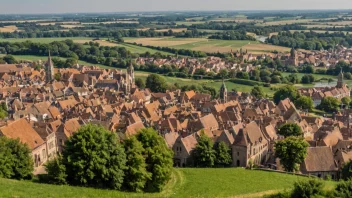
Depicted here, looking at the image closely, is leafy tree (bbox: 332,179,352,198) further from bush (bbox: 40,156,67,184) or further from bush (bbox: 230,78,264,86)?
bush (bbox: 230,78,264,86)

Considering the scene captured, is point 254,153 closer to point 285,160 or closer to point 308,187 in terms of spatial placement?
point 285,160

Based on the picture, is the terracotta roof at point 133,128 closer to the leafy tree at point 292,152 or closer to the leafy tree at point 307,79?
the leafy tree at point 292,152

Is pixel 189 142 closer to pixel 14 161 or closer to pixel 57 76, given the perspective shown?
pixel 14 161

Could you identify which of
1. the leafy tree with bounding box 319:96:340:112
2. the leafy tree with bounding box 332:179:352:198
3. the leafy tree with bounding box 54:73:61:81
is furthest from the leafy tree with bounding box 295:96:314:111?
the leafy tree with bounding box 54:73:61:81

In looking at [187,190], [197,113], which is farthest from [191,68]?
[187,190]

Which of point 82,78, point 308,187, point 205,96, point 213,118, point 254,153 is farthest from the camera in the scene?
point 82,78

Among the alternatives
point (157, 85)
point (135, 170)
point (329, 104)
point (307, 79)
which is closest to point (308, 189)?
point (135, 170)
